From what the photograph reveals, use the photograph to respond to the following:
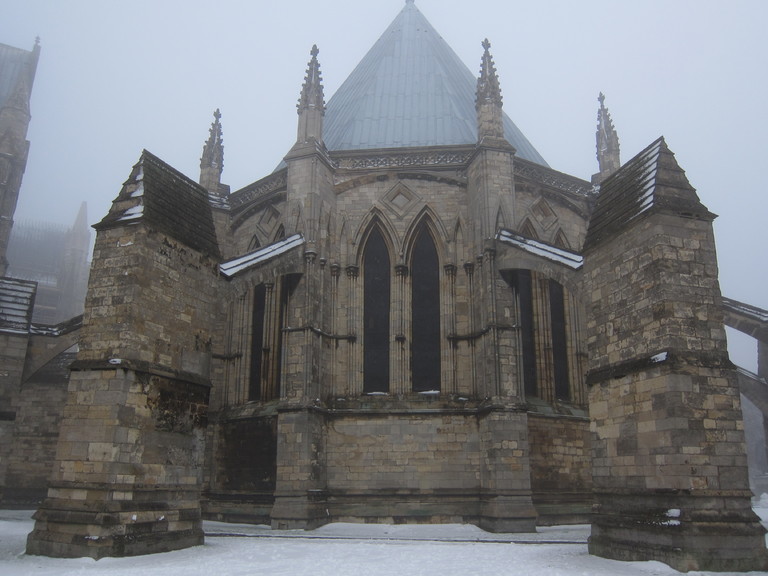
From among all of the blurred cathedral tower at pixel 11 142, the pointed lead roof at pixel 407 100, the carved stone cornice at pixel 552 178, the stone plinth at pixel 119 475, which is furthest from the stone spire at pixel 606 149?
the blurred cathedral tower at pixel 11 142

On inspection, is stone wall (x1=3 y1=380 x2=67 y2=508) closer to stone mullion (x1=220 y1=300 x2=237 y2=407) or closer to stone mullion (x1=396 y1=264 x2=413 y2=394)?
stone mullion (x1=220 y1=300 x2=237 y2=407)

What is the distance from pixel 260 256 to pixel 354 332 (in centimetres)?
330

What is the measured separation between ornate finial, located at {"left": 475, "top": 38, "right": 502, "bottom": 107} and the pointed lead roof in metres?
1.70

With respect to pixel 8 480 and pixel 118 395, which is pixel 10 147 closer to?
pixel 8 480

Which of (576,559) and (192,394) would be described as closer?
(576,559)

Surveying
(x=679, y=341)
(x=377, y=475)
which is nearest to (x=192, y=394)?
(x=377, y=475)

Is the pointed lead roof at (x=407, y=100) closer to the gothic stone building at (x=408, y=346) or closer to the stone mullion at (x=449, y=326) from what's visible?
the gothic stone building at (x=408, y=346)

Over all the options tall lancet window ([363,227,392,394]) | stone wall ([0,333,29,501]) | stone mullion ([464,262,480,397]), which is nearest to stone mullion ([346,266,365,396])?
tall lancet window ([363,227,392,394])

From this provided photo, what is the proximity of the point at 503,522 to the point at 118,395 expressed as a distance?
339 inches

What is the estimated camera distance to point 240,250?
21141mm

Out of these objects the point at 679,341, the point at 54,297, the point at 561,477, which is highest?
the point at 54,297

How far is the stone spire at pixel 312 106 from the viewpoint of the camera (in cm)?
1853

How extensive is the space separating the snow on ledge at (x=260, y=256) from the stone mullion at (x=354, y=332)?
1780 millimetres

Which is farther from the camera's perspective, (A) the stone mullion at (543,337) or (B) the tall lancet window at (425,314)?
(A) the stone mullion at (543,337)
